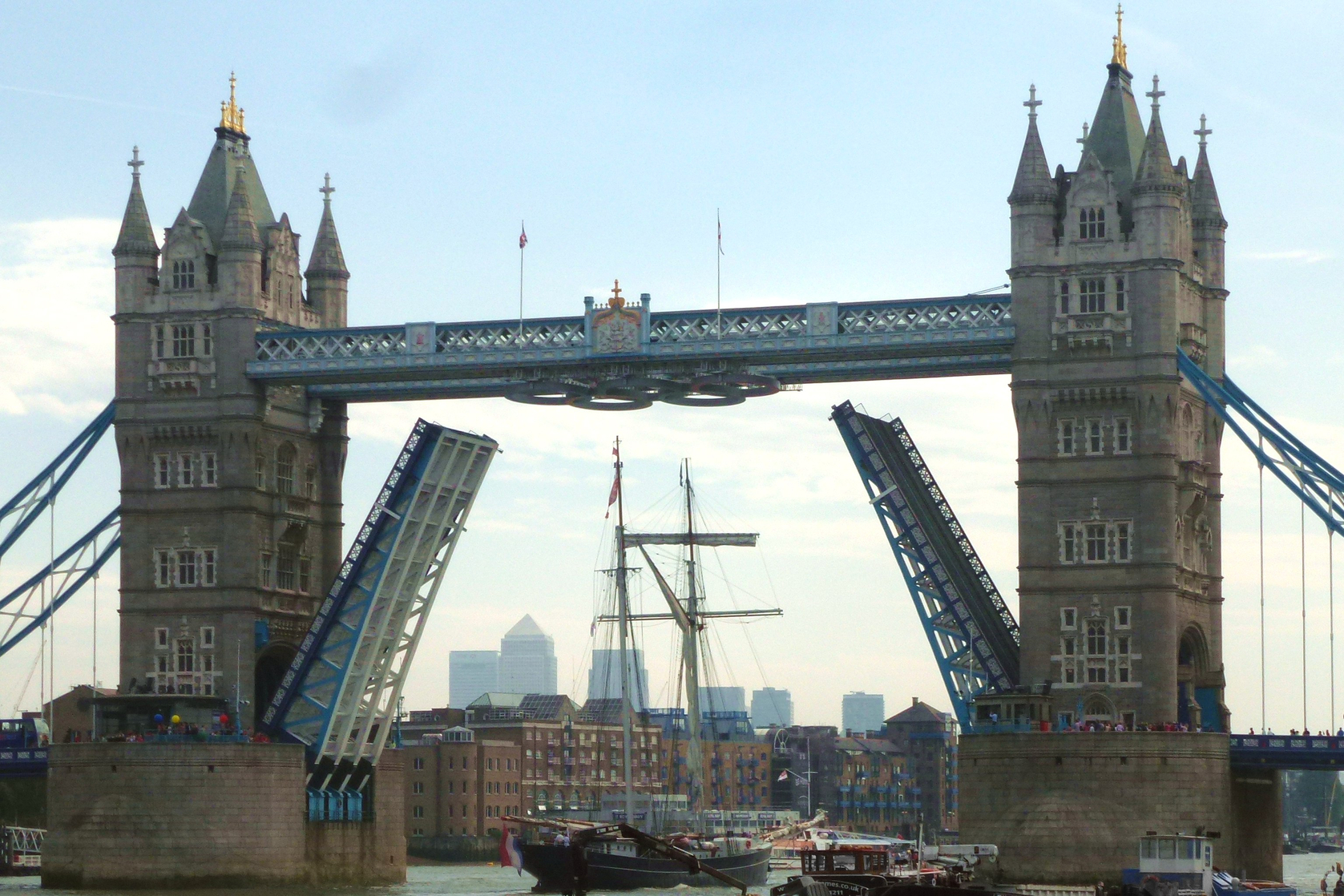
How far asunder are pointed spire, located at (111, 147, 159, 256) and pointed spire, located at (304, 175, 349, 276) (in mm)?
6001

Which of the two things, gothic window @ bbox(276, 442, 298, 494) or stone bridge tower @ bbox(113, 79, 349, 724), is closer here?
stone bridge tower @ bbox(113, 79, 349, 724)

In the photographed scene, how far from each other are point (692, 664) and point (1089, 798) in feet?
102

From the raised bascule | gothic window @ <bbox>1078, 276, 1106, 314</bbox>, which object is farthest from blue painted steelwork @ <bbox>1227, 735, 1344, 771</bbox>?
gothic window @ <bbox>1078, 276, 1106, 314</bbox>

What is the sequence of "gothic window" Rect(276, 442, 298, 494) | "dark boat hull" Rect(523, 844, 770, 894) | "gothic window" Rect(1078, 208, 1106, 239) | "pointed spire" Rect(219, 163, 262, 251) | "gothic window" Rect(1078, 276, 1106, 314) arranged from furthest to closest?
"gothic window" Rect(276, 442, 298, 494) < "pointed spire" Rect(219, 163, 262, 251) < "dark boat hull" Rect(523, 844, 770, 894) < "gothic window" Rect(1078, 208, 1106, 239) < "gothic window" Rect(1078, 276, 1106, 314)

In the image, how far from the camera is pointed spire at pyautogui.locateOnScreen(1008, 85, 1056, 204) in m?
80.5

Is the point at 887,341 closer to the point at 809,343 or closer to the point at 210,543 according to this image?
the point at 809,343

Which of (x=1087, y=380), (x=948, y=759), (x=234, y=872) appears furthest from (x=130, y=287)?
(x=948, y=759)

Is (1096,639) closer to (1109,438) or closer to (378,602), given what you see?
(1109,438)

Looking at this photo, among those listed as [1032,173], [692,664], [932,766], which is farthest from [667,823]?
[932,766]

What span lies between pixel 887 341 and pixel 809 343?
2476 mm

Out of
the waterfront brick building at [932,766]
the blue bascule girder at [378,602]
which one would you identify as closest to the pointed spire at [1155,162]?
the blue bascule girder at [378,602]

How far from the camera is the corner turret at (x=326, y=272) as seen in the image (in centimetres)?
9325

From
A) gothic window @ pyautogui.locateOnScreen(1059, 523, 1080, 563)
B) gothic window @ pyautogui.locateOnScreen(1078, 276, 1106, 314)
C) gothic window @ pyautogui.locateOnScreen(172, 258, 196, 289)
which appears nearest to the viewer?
gothic window @ pyautogui.locateOnScreen(1059, 523, 1080, 563)

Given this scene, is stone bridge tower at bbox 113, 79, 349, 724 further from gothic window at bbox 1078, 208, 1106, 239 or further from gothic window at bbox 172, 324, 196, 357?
gothic window at bbox 1078, 208, 1106, 239
